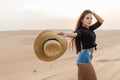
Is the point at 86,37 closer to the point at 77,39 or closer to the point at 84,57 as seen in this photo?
the point at 77,39

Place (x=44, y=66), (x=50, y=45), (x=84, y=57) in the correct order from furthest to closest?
(x=44, y=66), (x=84, y=57), (x=50, y=45)

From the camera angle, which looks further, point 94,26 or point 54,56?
point 94,26

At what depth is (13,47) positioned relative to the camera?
20625 millimetres

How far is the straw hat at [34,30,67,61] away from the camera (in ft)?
21.8

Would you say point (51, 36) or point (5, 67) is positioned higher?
point (51, 36)

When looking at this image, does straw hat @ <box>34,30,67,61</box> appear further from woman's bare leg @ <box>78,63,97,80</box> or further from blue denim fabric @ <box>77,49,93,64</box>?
woman's bare leg @ <box>78,63,97,80</box>

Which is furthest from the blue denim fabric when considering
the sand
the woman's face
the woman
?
the sand

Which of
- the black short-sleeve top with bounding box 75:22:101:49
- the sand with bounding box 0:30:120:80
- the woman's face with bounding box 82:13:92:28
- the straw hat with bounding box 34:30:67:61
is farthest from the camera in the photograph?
the sand with bounding box 0:30:120:80

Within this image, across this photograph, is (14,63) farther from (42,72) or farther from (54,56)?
(54,56)

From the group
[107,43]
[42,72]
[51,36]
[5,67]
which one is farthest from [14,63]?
[51,36]

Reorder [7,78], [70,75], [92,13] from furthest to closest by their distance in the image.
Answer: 1. [7,78]
2. [70,75]
3. [92,13]

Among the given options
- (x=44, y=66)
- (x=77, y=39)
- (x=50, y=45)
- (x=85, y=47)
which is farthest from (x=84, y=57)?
(x=44, y=66)

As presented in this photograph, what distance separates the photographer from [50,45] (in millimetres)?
6613

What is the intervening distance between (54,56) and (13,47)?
14.0 m
